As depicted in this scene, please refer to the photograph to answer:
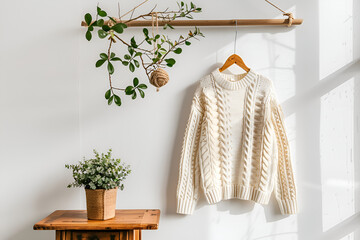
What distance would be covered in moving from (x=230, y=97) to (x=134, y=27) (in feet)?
2.02

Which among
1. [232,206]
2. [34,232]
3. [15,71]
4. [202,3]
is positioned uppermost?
[202,3]

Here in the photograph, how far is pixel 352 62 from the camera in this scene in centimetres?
188

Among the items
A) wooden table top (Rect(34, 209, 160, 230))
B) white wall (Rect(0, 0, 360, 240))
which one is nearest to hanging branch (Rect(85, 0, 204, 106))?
white wall (Rect(0, 0, 360, 240))

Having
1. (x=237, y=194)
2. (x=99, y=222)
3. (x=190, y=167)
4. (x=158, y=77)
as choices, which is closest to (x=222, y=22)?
(x=158, y=77)

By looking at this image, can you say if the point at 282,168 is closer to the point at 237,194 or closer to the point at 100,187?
the point at 237,194

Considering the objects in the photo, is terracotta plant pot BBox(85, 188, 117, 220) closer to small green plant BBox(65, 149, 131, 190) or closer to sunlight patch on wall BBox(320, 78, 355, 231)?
small green plant BBox(65, 149, 131, 190)

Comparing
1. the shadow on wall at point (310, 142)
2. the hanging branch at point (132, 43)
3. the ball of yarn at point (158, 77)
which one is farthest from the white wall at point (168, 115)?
the ball of yarn at point (158, 77)

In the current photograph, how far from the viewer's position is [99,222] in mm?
1483

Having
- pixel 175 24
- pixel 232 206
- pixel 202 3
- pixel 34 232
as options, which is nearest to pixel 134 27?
pixel 175 24

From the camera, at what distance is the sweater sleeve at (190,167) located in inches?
68.7

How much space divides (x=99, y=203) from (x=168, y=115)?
0.58 meters

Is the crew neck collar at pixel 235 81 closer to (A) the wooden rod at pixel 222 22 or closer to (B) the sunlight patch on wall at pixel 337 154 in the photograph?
(A) the wooden rod at pixel 222 22

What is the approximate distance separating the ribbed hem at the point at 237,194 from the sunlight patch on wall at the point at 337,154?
0.36 metres

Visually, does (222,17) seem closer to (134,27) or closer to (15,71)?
(134,27)
